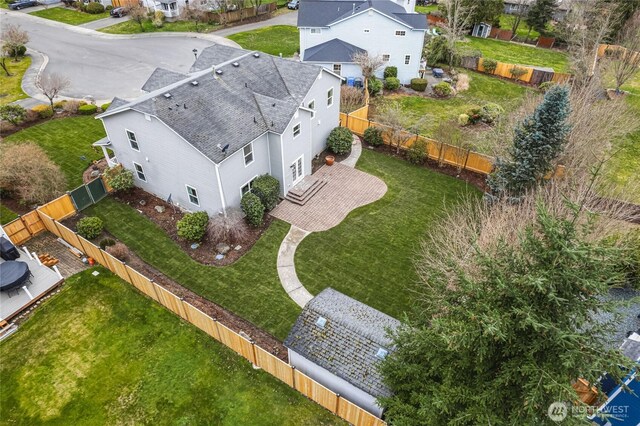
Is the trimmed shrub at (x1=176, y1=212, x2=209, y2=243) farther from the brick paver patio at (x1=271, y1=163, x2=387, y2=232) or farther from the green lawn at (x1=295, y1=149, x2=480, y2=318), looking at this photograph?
the green lawn at (x1=295, y1=149, x2=480, y2=318)

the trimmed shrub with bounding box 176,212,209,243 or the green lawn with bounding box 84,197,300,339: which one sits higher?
the trimmed shrub with bounding box 176,212,209,243

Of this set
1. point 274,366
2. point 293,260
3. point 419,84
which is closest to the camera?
point 274,366

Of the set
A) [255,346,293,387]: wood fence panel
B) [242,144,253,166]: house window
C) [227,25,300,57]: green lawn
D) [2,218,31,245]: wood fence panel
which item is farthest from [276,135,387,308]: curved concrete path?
[227,25,300,57]: green lawn

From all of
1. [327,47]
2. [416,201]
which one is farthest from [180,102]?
[327,47]

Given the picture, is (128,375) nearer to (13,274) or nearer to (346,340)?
(13,274)

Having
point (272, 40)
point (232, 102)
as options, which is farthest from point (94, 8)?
point (232, 102)

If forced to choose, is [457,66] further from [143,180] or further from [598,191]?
[143,180]

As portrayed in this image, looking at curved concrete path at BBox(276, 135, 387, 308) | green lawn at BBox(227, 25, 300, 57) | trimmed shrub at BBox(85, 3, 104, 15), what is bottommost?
curved concrete path at BBox(276, 135, 387, 308)
